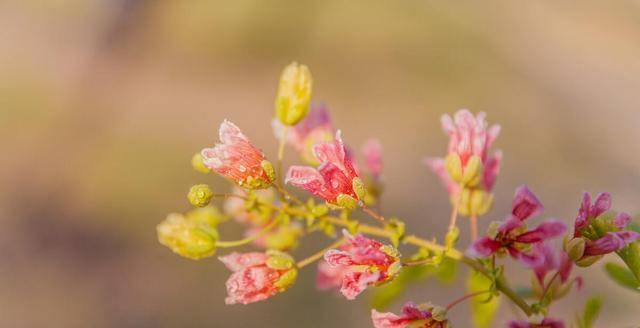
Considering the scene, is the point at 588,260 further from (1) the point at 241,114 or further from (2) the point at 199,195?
(1) the point at 241,114

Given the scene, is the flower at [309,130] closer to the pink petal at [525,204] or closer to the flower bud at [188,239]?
the flower bud at [188,239]

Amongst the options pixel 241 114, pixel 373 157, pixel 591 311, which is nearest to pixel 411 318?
pixel 591 311

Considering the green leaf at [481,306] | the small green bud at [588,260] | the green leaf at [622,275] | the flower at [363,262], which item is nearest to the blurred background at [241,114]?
the green leaf at [481,306]

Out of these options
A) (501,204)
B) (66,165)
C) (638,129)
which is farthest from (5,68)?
(638,129)

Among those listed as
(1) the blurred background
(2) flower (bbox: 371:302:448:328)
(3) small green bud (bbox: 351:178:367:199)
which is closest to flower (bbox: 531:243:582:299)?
(2) flower (bbox: 371:302:448:328)

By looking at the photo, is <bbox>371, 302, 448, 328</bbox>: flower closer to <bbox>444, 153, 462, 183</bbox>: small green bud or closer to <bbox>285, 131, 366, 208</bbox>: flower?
<bbox>285, 131, 366, 208</bbox>: flower

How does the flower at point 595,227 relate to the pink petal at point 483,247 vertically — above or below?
above

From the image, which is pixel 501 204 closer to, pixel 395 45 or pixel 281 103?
pixel 395 45
